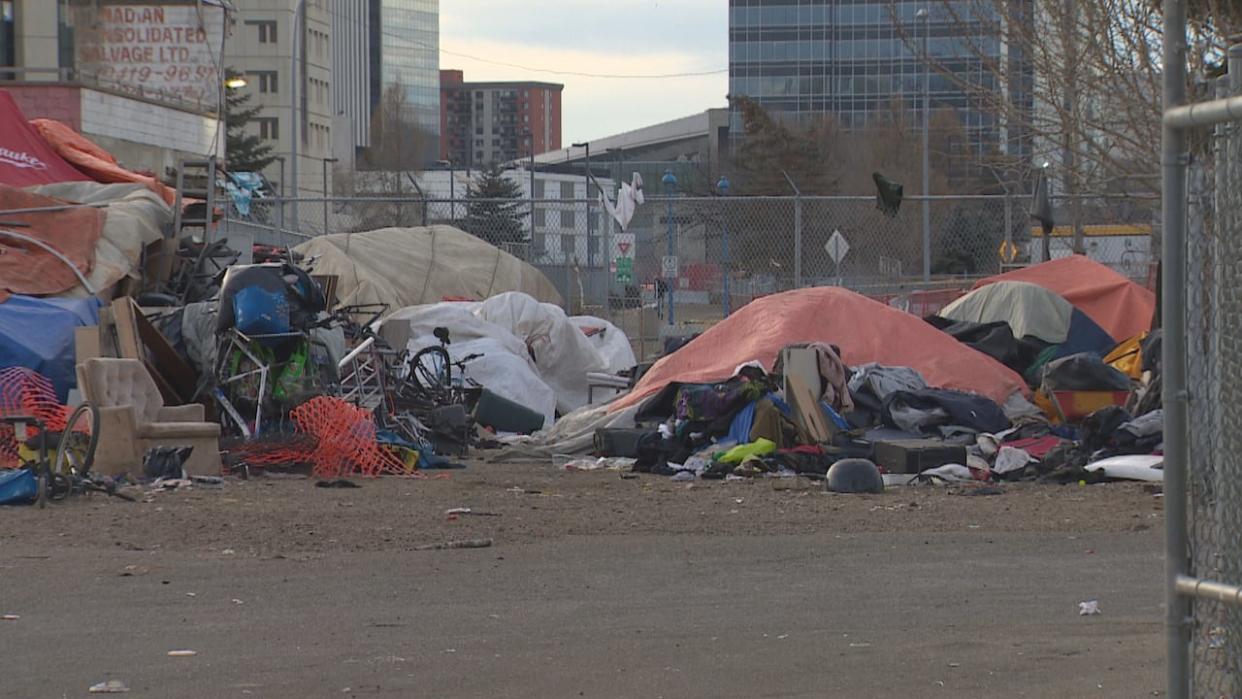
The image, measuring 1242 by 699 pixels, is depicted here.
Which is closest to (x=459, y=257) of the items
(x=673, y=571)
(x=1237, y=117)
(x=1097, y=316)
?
(x=1097, y=316)

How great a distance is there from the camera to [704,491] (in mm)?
12562

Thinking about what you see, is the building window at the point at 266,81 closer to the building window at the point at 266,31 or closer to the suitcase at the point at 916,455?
the building window at the point at 266,31

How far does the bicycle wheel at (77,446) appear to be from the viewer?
37.9 ft

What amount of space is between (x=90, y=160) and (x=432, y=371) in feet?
23.1

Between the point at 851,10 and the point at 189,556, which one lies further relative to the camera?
the point at 851,10

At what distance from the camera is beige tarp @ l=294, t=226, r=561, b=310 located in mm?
24500

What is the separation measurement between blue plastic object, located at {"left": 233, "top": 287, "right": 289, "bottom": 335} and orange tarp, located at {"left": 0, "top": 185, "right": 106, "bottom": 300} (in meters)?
3.36

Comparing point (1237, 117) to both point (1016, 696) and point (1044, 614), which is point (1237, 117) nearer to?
point (1016, 696)

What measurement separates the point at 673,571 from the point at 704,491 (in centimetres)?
405

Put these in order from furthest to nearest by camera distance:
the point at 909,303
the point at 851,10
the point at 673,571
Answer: the point at 851,10
the point at 909,303
the point at 673,571

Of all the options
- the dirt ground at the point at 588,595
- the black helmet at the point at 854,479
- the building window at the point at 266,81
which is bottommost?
the dirt ground at the point at 588,595

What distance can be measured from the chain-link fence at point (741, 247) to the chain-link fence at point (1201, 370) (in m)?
17.0

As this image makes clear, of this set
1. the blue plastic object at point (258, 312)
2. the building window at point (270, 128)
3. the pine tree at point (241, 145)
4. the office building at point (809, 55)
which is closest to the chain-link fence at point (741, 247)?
the blue plastic object at point (258, 312)

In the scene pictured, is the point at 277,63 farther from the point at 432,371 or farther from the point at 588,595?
the point at 588,595
